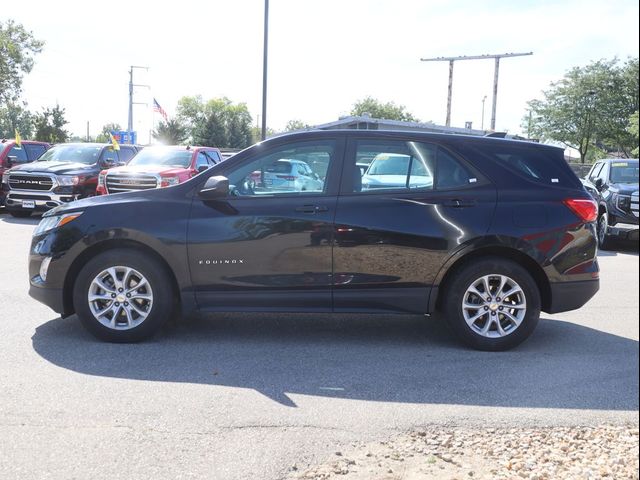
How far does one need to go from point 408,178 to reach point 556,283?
4.89ft

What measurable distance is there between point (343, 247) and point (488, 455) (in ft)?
7.50

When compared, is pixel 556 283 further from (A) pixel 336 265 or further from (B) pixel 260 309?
(B) pixel 260 309

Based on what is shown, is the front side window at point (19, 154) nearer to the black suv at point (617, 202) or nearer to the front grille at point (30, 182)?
the front grille at point (30, 182)

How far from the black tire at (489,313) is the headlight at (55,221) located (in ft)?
10.5

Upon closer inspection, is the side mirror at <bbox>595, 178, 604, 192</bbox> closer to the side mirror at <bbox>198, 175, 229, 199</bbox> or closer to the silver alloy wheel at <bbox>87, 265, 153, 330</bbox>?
the side mirror at <bbox>198, 175, 229, 199</bbox>

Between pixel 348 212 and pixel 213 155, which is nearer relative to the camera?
pixel 348 212

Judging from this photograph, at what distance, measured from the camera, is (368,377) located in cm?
465

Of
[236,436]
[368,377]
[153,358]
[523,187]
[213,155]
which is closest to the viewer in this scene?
[236,436]

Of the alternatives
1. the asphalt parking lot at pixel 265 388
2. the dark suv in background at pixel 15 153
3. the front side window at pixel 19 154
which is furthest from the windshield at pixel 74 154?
the asphalt parking lot at pixel 265 388

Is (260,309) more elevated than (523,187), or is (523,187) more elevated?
(523,187)

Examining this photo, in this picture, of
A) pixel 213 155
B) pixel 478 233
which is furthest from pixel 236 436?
pixel 213 155

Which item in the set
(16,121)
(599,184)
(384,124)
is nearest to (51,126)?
(16,121)

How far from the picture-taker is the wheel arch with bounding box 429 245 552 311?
17.4 feet

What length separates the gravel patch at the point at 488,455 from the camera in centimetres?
289
